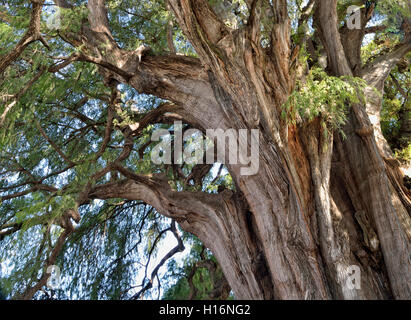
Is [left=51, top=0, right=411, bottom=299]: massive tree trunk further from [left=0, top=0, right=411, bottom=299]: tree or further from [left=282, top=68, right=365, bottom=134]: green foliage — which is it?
[left=282, top=68, right=365, bottom=134]: green foliage

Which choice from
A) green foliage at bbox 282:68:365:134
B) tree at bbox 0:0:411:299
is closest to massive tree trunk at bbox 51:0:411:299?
tree at bbox 0:0:411:299

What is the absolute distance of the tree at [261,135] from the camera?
12.3 ft

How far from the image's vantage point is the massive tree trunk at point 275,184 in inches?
146

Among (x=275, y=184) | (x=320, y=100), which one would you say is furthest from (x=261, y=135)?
(x=320, y=100)

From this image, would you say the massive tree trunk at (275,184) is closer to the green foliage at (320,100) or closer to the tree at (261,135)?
the tree at (261,135)

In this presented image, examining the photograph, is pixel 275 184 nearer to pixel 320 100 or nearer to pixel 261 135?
pixel 261 135

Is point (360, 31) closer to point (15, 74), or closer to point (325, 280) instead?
point (325, 280)

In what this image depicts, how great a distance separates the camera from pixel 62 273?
5.85 meters

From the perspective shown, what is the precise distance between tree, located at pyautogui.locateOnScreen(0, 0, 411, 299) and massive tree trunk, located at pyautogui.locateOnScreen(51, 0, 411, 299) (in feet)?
0.04

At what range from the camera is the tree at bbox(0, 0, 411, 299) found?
374 centimetres

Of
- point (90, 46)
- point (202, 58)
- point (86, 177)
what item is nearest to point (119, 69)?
point (90, 46)

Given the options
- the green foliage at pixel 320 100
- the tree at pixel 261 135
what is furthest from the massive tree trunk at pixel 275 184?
the green foliage at pixel 320 100

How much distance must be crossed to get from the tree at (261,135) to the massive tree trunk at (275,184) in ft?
0.04

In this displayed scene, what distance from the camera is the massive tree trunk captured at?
12.1ft
